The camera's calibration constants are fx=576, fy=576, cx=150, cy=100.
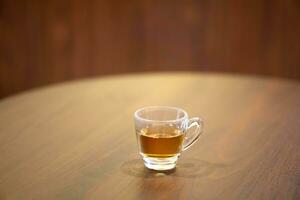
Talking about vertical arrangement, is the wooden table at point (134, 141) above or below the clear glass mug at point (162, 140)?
below

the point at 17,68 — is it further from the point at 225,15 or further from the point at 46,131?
the point at 46,131

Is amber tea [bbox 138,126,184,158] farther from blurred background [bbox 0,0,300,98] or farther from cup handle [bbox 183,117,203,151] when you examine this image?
blurred background [bbox 0,0,300,98]

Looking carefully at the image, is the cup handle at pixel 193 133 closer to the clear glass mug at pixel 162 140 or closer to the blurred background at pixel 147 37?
the clear glass mug at pixel 162 140

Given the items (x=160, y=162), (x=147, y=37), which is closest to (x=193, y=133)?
(x=160, y=162)

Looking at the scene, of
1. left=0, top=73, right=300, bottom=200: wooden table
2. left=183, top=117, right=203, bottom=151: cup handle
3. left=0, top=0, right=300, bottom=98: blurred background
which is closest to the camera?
left=0, top=73, right=300, bottom=200: wooden table

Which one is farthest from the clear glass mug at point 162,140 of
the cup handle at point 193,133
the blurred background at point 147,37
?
the blurred background at point 147,37

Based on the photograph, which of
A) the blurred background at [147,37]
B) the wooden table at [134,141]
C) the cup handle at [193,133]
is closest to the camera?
the wooden table at [134,141]

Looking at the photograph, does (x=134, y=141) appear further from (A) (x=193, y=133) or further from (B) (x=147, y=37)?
(B) (x=147, y=37)

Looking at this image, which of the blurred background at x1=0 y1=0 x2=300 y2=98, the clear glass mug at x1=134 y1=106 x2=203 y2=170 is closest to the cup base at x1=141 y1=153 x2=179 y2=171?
the clear glass mug at x1=134 y1=106 x2=203 y2=170
